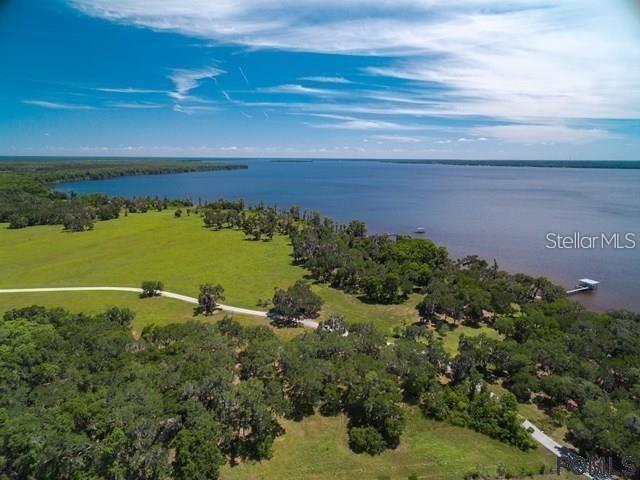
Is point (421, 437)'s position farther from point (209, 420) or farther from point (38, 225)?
point (38, 225)

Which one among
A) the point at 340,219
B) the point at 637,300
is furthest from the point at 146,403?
the point at 340,219

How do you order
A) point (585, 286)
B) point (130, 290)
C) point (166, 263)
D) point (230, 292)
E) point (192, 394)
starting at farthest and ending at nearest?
point (166, 263) → point (585, 286) → point (230, 292) → point (130, 290) → point (192, 394)

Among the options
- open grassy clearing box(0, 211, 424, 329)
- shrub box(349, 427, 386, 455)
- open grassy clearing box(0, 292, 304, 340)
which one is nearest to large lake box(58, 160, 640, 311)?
open grassy clearing box(0, 211, 424, 329)

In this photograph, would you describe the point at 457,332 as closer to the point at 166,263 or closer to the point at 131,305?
the point at 131,305

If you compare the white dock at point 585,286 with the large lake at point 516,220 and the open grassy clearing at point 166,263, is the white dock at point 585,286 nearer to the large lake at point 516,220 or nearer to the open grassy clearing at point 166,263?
the large lake at point 516,220

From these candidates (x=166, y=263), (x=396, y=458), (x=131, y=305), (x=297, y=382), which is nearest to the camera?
(x=396, y=458)

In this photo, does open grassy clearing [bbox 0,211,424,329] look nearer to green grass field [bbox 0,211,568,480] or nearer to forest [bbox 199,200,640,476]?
green grass field [bbox 0,211,568,480]

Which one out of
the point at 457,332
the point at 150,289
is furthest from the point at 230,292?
the point at 457,332
